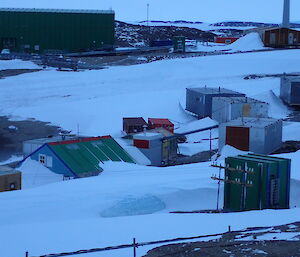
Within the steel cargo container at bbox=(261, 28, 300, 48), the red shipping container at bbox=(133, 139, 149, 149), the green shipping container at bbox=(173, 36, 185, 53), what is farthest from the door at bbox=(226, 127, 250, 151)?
the green shipping container at bbox=(173, 36, 185, 53)

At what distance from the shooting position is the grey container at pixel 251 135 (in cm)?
1764

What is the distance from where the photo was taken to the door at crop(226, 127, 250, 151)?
58.1 feet

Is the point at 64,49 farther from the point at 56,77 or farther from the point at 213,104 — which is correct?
the point at 213,104

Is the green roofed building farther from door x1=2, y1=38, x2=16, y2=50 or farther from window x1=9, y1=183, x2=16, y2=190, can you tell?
door x1=2, y1=38, x2=16, y2=50

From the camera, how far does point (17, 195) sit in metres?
11.0

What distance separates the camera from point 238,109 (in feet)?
72.5

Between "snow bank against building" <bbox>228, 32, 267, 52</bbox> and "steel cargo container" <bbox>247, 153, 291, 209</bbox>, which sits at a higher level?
"snow bank against building" <bbox>228, 32, 267, 52</bbox>

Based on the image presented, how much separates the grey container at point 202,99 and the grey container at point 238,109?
126 cm

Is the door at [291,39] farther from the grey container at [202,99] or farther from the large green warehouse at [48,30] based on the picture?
the grey container at [202,99]

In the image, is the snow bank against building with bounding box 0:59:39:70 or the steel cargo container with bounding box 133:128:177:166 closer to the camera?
the steel cargo container with bounding box 133:128:177:166

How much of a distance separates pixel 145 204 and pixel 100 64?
33413 mm


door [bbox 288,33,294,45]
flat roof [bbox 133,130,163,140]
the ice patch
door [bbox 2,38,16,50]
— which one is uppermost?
door [bbox 288,33,294,45]

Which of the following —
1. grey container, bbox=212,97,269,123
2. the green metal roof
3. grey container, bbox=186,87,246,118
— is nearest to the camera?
the green metal roof

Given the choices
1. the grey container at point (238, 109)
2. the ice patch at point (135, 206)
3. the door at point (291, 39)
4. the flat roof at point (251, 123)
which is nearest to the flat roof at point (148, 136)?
the flat roof at point (251, 123)
